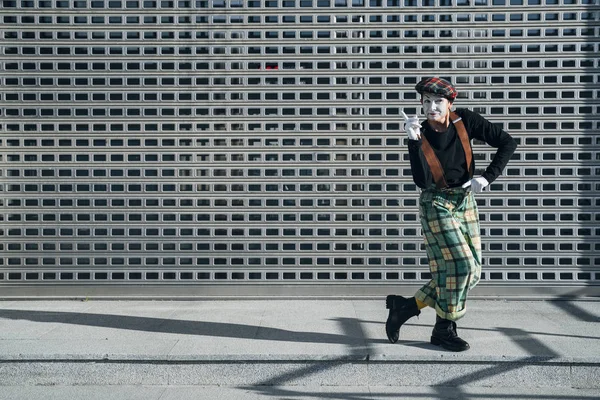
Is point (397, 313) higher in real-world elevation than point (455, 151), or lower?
lower

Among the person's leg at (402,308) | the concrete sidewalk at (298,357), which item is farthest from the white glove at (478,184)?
the concrete sidewalk at (298,357)

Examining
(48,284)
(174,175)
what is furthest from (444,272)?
(48,284)

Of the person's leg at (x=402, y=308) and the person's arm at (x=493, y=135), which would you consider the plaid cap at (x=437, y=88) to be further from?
the person's leg at (x=402, y=308)

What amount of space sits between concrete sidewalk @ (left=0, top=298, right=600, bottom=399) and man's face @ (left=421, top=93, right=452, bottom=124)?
195 centimetres

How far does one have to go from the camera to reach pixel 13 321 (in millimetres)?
5949

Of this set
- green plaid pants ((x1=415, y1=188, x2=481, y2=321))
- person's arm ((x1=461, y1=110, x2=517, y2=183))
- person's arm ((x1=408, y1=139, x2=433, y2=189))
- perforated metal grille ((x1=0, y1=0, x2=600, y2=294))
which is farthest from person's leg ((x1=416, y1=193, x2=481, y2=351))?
perforated metal grille ((x1=0, y1=0, x2=600, y2=294))

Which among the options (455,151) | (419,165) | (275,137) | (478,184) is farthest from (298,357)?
(275,137)

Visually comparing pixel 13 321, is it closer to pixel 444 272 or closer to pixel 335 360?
pixel 335 360

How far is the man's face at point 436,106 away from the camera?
473 centimetres

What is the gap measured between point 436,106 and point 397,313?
1.81 metres

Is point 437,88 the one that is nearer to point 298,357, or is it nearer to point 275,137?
point 298,357

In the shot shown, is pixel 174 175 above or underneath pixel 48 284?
above

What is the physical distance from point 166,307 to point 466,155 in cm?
390

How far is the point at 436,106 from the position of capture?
187 inches
